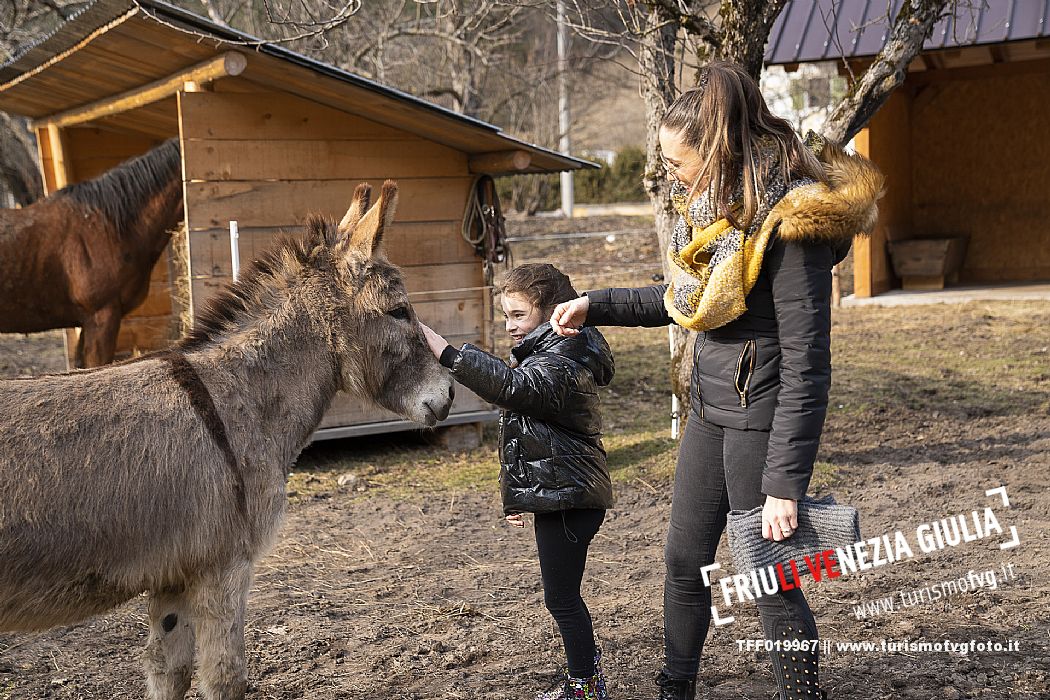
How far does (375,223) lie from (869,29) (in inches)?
375

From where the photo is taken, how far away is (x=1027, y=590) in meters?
4.36

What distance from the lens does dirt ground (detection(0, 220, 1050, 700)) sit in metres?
3.76

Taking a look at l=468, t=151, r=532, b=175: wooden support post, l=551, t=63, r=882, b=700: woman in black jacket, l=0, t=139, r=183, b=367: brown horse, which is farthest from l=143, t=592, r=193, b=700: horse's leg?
l=0, t=139, r=183, b=367: brown horse

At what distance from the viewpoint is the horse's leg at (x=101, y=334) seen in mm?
7270

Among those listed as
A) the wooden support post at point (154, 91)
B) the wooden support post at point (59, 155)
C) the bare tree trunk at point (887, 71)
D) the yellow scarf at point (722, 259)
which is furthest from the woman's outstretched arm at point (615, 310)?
the wooden support post at point (59, 155)

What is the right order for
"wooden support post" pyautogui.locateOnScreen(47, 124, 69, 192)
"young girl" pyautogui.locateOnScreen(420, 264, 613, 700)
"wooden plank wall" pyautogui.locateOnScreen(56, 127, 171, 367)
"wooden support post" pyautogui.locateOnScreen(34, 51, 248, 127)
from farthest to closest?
"wooden plank wall" pyautogui.locateOnScreen(56, 127, 171, 367) < "wooden support post" pyautogui.locateOnScreen(47, 124, 69, 192) < "wooden support post" pyautogui.locateOnScreen(34, 51, 248, 127) < "young girl" pyautogui.locateOnScreen(420, 264, 613, 700)

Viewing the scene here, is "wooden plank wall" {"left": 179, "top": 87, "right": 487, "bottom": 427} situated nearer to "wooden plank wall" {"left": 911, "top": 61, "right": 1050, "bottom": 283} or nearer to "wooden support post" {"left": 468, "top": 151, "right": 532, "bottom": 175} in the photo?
"wooden support post" {"left": 468, "top": 151, "right": 532, "bottom": 175}

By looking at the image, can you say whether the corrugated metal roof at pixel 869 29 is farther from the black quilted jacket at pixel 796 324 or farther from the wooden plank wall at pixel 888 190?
the black quilted jacket at pixel 796 324

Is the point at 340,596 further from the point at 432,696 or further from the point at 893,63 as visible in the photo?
the point at 893,63

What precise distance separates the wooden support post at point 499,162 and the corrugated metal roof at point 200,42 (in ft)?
0.23

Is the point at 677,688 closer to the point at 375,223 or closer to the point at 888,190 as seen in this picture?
the point at 375,223

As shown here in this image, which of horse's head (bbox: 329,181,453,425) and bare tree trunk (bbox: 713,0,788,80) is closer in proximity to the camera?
horse's head (bbox: 329,181,453,425)

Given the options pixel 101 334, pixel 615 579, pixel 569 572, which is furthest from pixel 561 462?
pixel 101 334

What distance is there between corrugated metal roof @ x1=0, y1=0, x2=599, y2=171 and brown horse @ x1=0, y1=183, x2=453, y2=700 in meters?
2.63
